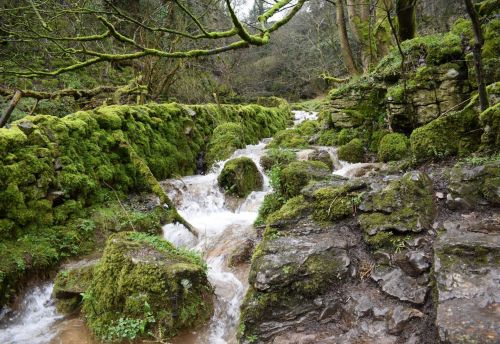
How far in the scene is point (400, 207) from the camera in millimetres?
3908

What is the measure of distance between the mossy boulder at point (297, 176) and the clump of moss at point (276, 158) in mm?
1982

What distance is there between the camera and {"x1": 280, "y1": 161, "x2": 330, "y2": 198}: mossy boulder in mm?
5594

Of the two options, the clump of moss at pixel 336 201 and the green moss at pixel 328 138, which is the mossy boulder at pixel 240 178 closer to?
the green moss at pixel 328 138

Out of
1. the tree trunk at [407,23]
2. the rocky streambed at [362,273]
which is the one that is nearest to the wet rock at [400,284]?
the rocky streambed at [362,273]

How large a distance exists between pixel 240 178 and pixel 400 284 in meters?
5.05

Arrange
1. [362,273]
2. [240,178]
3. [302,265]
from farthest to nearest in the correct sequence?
1. [240,178]
2. [302,265]
3. [362,273]

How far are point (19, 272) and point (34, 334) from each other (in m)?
0.99

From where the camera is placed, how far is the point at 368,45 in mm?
10547

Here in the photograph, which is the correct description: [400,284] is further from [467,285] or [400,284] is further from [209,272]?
[209,272]

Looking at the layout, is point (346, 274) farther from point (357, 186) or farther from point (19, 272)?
point (19, 272)

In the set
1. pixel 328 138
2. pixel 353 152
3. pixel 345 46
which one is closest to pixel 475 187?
pixel 353 152

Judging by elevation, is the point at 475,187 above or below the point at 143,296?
below

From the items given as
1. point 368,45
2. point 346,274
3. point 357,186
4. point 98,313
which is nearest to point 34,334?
point 98,313

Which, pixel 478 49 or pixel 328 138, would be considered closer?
pixel 478 49
